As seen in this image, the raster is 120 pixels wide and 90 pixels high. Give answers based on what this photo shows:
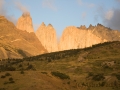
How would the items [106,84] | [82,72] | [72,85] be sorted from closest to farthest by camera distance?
[72,85] → [106,84] → [82,72]

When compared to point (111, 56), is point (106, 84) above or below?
below

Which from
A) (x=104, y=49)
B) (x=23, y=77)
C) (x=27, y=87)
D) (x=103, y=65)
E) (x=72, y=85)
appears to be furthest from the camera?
(x=104, y=49)

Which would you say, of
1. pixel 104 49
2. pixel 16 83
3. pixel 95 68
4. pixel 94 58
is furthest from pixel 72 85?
pixel 104 49

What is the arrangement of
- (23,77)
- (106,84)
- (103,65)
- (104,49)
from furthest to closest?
(104,49) → (103,65) → (106,84) → (23,77)

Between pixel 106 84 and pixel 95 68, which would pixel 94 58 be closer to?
pixel 95 68

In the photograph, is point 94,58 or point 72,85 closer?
point 72,85

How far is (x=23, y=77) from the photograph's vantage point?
3250 cm

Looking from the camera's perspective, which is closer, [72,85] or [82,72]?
[72,85]

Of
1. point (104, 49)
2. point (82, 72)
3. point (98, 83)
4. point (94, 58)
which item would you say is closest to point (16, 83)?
point (98, 83)

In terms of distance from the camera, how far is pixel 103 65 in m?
57.1

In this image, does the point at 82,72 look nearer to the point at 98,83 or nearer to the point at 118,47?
the point at 98,83

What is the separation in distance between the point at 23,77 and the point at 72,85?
828 centimetres

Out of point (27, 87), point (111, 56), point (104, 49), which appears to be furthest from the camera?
point (104, 49)

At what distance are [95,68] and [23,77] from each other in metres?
27.0
